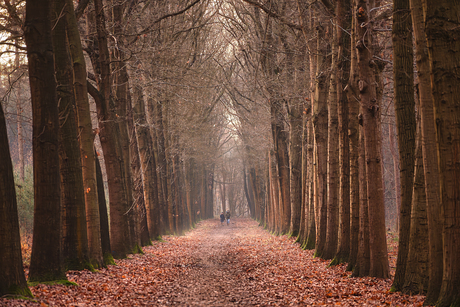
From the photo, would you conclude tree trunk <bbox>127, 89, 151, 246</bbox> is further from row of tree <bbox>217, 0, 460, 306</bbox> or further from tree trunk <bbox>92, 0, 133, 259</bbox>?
row of tree <bbox>217, 0, 460, 306</bbox>

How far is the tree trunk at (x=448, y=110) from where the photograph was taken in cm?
538

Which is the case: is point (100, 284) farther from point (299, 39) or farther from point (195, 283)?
point (299, 39)

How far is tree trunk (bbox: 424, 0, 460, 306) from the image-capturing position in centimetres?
538

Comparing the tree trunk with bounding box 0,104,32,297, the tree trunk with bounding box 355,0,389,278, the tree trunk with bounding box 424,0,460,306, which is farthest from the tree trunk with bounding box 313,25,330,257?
the tree trunk with bounding box 0,104,32,297

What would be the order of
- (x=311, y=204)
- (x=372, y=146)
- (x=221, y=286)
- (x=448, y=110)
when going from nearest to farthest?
(x=448, y=110), (x=372, y=146), (x=221, y=286), (x=311, y=204)

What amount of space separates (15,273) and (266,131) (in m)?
22.2

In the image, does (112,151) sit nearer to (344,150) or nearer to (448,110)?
(344,150)

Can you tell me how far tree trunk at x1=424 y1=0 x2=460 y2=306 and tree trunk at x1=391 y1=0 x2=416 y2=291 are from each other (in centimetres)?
208

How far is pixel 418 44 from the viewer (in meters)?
6.38

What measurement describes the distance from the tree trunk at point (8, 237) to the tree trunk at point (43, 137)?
45.7 inches

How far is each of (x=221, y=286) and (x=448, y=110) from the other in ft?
21.1

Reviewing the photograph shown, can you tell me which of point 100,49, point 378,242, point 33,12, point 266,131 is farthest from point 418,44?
point 266,131

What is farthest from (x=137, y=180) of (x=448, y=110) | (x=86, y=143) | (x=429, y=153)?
(x=448, y=110)

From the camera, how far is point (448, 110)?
5.39 m
